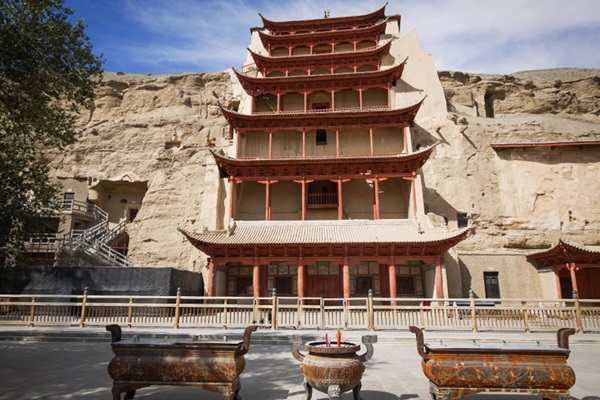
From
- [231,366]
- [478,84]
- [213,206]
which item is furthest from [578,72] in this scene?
[231,366]

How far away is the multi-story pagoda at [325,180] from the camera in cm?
1898

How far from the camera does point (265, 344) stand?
10875 millimetres

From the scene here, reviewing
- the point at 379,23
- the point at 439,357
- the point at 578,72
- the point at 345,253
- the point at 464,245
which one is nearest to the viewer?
the point at 439,357

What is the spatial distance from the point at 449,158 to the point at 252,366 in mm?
21687

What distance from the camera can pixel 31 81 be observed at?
9297 millimetres

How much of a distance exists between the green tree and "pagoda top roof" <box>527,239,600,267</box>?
2153cm

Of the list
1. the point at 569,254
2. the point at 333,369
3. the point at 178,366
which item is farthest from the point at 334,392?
the point at 569,254

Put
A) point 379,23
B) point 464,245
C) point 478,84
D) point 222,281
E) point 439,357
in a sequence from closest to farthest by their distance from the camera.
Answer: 1. point 439,357
2. point 222,281
3. point 464,245
4. point 379,23
5. point 478,84

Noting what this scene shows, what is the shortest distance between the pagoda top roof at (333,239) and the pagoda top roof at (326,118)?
7.11 meters

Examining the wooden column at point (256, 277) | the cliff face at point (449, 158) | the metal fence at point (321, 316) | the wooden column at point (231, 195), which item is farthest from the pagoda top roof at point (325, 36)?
the metal fence at point (321, 316)

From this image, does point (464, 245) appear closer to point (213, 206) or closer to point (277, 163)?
point (277, 163)

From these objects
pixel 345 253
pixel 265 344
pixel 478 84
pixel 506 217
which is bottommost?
pixel 265 344

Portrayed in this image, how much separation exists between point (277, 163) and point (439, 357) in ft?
58.9

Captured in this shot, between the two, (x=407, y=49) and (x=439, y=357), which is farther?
(x=407, y=49)
